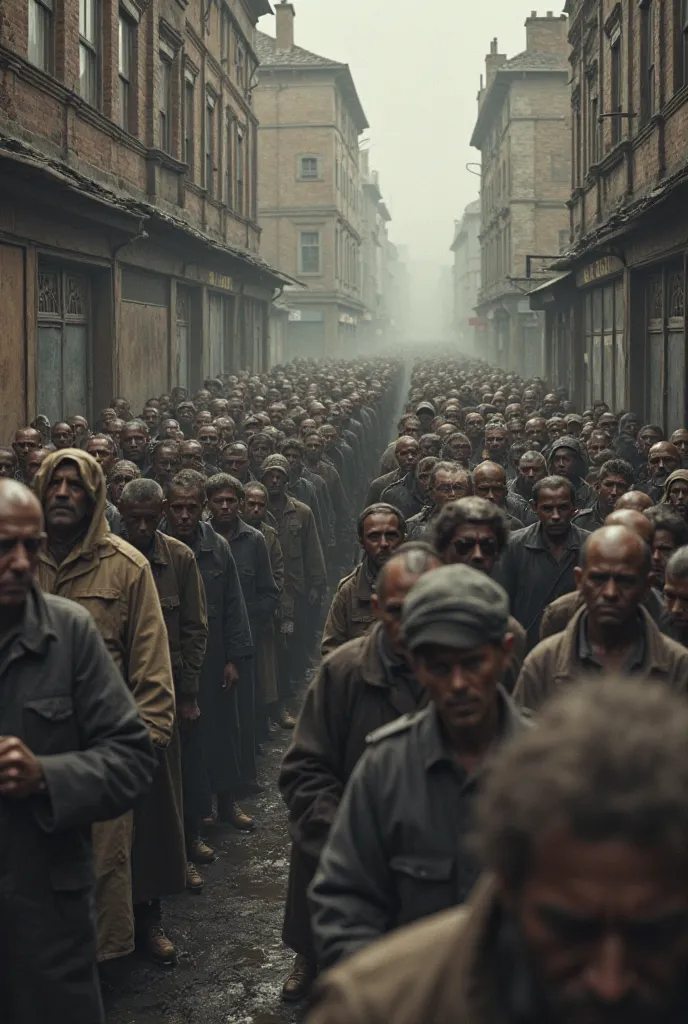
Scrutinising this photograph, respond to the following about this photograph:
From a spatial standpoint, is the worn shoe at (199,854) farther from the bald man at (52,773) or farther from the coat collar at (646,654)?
the bald man at (52,773)

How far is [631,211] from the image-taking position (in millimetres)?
18391

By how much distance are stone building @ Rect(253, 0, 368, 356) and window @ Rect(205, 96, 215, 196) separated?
2934cm

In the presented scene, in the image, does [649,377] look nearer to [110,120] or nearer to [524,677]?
[110,120]

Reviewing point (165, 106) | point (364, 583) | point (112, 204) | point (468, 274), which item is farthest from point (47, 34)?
point (468, 274)

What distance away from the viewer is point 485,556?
19.1 ft

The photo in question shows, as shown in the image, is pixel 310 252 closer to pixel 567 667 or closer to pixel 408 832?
pixel 567 667

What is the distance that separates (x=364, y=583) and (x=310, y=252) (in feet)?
189

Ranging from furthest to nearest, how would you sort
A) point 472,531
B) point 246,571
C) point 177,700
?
point 246,571
point 177,700
point 472,531

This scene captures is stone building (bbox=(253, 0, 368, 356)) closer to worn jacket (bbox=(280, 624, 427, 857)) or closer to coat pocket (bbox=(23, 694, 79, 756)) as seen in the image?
worn jacket (bbox=(280, 624, 427, 857))

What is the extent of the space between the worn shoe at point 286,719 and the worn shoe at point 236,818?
87.2 inches

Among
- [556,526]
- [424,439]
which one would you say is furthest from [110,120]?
[556,526]

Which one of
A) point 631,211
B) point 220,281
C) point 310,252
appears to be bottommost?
point 631,211

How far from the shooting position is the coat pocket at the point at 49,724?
12.0 feet

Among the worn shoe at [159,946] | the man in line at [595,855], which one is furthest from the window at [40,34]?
the man in line at [595,855]
